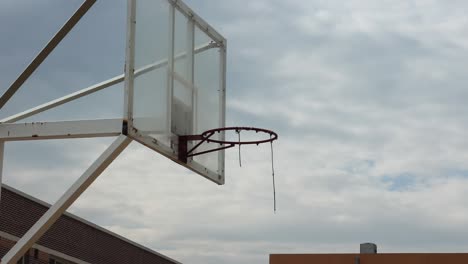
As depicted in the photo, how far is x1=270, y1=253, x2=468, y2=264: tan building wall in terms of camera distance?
24.6 m

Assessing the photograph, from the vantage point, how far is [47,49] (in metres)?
14.0

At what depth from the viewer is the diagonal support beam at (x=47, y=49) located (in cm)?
1370

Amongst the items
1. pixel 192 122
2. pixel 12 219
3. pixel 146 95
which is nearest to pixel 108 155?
pixel 146 95

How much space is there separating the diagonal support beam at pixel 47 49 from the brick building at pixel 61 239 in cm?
947

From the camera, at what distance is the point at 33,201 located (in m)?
25.2

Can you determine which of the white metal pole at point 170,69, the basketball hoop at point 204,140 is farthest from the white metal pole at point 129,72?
the basketball hoop at point 204,140

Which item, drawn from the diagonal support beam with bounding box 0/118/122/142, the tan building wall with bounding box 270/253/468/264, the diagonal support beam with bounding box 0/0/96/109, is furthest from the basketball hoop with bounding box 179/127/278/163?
the tan building wall with bounding box 270/253/468/264

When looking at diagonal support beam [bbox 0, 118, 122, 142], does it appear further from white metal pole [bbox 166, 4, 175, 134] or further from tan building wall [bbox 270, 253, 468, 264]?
tan building wall [bbox 270, 253, 468, 264]

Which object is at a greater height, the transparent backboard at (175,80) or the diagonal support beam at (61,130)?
the transparent backboard at (175,80)

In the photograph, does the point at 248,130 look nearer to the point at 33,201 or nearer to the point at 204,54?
the point at 204,54

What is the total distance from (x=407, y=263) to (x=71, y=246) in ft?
30.1

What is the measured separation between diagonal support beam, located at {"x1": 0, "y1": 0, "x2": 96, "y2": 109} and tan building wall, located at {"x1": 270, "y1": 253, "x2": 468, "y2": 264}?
517 inches

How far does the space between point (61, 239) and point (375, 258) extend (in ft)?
27.5

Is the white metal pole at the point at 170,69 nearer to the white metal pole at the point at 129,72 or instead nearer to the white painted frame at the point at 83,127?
the white painted frame at the point at 83,127
